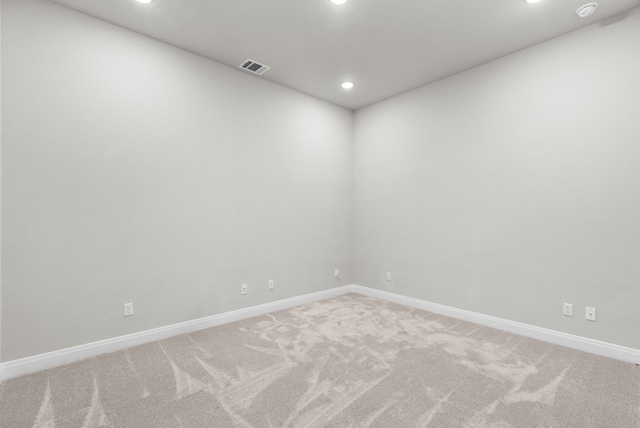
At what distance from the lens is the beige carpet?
1.86 meters

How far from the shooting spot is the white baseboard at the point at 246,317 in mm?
2442

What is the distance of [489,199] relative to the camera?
346 centimetres

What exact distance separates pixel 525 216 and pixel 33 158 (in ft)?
14.7

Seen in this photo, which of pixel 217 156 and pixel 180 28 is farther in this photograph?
pixel 217 156

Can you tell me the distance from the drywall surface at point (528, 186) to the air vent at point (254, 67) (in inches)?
74.1

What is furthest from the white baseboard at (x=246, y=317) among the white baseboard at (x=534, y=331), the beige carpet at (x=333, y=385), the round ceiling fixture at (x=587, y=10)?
the round ceiling fixture at (x=587, y=10)

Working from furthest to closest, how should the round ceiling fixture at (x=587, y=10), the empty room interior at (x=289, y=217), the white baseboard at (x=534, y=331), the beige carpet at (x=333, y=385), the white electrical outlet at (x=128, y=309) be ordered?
1. the white electrical outlet at (x=128, y=309)
2. the white baseboard at (x=534, y=331)
3. the round ceiling fixture at (x=587, y=10)
4. the empty room interior at (x=289, y=217)
5. the beige carpet at (x=333, y=385)

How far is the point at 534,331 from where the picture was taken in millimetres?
3100

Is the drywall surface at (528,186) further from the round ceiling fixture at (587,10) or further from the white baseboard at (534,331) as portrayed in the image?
the round ceiling fixture at (587,10)

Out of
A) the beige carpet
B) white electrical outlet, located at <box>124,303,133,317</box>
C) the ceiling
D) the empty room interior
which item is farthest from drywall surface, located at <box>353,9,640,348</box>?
white electrical outlet, located at <box>124,303,133,317</box>

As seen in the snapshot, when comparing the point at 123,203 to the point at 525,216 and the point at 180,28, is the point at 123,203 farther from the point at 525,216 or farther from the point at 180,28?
the point at 525,216

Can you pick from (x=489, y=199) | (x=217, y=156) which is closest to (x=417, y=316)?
(x=489, y=199)

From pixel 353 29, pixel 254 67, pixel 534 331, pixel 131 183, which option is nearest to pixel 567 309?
pixel 534 331

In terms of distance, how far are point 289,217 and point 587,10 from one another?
355cm
